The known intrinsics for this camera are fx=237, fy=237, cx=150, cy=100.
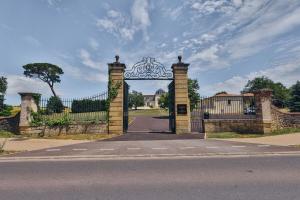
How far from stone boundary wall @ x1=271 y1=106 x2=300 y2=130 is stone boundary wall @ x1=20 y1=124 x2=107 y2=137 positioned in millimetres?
11137

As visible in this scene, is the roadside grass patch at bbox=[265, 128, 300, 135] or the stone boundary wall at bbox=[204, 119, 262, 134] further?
the stone boundary wall at bbox=[204, 119, 262, 134]

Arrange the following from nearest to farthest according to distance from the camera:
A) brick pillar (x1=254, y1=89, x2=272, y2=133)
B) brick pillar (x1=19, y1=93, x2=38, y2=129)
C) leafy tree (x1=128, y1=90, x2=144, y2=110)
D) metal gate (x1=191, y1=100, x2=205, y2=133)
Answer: brick pillar (x1=254, y1=89, x2=272, y2=133)
brick pillar (x1=19, y1=93, x2=38, y2=129)
metal gate (x1=191, y1=100, x2=205, y2=133)
leafy tree (x1=128, y1=90, x2=144, y2=110)

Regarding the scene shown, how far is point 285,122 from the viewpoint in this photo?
51.4 ft

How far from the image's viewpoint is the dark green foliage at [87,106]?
53.1ft

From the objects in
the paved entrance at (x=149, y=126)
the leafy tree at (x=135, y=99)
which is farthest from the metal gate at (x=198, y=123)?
the leafy tree at (x=135, y=99)

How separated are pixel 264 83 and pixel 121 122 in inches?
3063

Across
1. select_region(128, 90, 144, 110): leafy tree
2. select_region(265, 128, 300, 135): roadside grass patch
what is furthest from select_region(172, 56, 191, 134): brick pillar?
select_region(128, 90, 144, 110): leafy tree

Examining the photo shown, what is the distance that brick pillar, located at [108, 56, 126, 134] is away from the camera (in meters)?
15.9

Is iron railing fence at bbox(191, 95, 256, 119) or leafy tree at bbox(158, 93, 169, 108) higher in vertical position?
leafy tree at bbox(158, 93, 169, 108)

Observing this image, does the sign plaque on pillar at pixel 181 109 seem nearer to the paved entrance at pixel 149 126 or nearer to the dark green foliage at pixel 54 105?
the paved entrance at pixel 149 126

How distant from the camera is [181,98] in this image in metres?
16.1

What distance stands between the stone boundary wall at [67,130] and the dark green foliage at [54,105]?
119 centimetres

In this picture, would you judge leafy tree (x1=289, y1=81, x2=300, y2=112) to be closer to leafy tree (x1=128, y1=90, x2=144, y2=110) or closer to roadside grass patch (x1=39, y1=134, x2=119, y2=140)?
roadside grass patch (x1=39, y1=134, x2=119, y2=140)

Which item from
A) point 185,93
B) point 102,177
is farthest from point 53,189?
point 185,93
